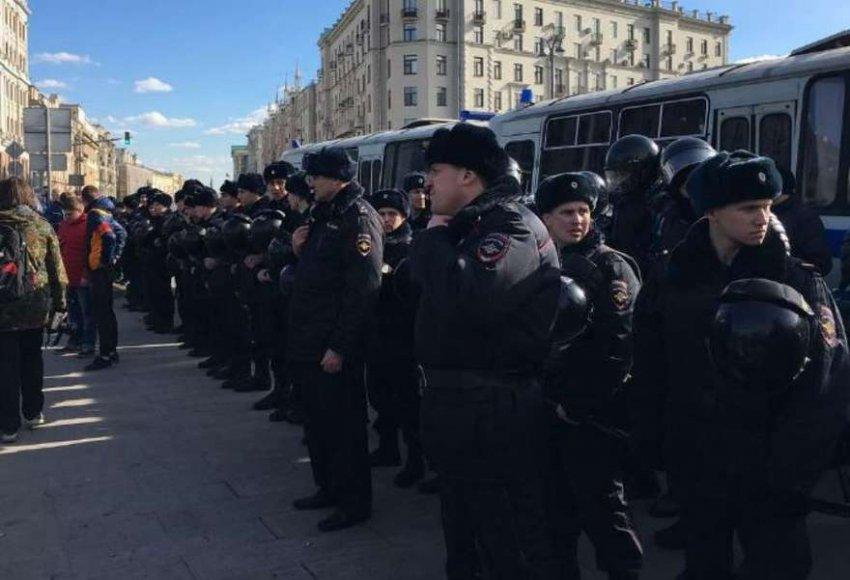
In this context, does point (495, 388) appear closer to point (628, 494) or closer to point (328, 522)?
point (328, 522)

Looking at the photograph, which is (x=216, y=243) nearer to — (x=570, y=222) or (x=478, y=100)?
(x=570, y=222)

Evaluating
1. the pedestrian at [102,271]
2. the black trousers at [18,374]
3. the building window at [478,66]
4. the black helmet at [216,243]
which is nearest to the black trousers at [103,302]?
the pedestrian at [102,271]

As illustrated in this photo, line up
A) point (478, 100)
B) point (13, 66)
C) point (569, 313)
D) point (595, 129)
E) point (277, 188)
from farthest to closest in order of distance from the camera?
point (13, 66), point (478, 100), point (595, 129), point (277, 188), point (569, 313)

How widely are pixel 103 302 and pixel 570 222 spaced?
22.9 feet

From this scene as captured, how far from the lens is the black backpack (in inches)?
234

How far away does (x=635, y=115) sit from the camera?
9539 millimetres

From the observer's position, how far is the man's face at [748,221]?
245 cm

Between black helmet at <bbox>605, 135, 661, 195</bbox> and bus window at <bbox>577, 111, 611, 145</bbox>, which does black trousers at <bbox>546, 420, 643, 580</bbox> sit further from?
bus window at <bbox>577, 111, 611, 145</bbox>

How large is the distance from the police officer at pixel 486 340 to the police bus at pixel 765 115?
560cm

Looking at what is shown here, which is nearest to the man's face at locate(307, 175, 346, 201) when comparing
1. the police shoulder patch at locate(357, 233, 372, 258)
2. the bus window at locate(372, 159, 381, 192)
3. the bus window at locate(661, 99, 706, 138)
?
the police shoulder patch at locate(357, 233, 372, 258)

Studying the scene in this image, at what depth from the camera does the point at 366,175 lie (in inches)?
683

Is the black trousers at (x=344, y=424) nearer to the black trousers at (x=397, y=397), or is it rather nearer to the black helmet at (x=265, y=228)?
the black trousers at (x=397, y=397)

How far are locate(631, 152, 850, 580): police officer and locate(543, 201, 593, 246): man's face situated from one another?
61 centimetres

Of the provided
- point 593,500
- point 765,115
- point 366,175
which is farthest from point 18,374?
point 366,175
